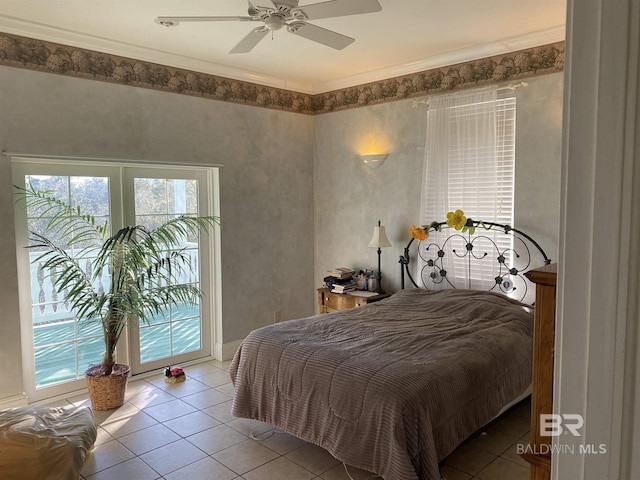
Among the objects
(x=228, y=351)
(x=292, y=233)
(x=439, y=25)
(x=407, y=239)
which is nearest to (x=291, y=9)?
(x=439, y=25)

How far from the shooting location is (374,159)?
16.6 ft

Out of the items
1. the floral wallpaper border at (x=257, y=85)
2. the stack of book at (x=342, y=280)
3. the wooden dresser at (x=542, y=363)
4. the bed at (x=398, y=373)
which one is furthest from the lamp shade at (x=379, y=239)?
the wooden dresser at (x=542, y=363)

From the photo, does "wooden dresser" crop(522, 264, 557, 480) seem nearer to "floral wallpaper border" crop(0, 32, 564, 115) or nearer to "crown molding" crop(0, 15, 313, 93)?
"floral wallpaper border" crop(0, 32, 564, 115)

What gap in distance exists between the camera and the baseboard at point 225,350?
16.5 ft

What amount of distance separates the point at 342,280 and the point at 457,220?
1432 mm

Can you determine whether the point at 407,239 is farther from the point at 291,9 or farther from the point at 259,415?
the point at 291,9

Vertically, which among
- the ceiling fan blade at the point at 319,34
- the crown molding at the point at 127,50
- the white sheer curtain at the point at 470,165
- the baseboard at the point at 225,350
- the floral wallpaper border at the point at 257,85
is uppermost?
the crown molding at the point at 127,50

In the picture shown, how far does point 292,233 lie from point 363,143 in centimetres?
129

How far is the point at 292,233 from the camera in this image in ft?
18.4

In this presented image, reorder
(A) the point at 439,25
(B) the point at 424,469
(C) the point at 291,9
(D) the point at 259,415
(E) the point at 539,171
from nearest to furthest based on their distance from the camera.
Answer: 1. (B) the point at 424,469
2. (C) the point at 291,9
3. (D) the point at 259,415
4. (A) the point at 439,25
5. (E) the point at 539,171

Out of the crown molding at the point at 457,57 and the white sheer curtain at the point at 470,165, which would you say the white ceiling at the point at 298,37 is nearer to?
the crown molding at the point at 457,57

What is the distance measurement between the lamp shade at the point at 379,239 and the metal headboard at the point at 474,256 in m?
0.22

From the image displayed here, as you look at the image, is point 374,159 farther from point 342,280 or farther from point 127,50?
point 127,50

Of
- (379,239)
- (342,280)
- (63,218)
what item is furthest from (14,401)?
(379,239)
